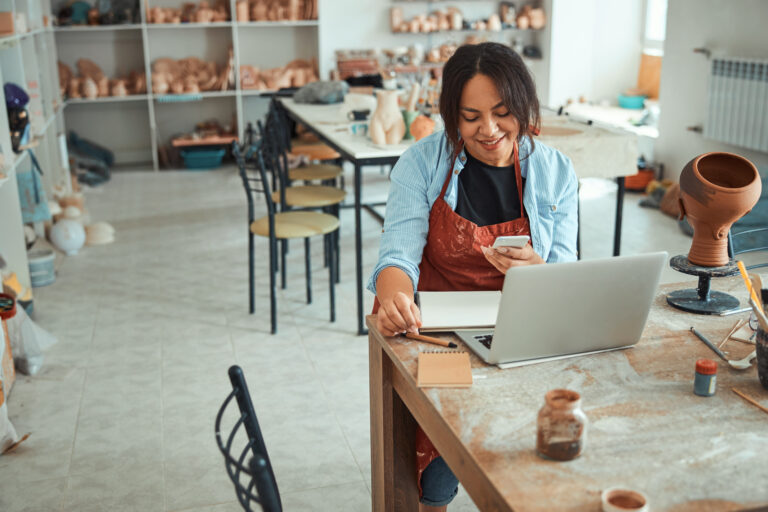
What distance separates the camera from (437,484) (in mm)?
1739

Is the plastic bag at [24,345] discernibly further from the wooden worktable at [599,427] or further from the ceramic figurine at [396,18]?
the ceramic figurine at [396,18]

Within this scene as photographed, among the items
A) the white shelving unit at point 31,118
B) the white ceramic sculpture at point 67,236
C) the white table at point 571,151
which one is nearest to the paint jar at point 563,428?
the white table at point 571,151

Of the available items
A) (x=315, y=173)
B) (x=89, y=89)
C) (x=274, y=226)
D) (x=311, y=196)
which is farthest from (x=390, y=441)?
(x=89, y=89)

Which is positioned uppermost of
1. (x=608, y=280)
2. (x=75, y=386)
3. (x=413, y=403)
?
(x=608, y=280)

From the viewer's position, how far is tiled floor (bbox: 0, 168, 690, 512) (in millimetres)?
2428

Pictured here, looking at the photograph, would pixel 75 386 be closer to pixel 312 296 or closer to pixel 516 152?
pixel 312 296

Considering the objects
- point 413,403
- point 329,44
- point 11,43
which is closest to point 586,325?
point 413,403

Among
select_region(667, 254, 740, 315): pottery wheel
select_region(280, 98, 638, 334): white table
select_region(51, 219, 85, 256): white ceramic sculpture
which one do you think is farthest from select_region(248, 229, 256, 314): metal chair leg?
select_region(667, 254, 740, 315): pottery wheel

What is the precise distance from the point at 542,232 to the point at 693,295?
381 mm

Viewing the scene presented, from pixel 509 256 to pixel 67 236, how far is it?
3775 millimetres

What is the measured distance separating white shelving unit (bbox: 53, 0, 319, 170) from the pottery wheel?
5.96m

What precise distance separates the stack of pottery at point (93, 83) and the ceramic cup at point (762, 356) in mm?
6580

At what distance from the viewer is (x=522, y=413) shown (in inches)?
51.9

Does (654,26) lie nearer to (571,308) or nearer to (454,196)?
(454,196)
